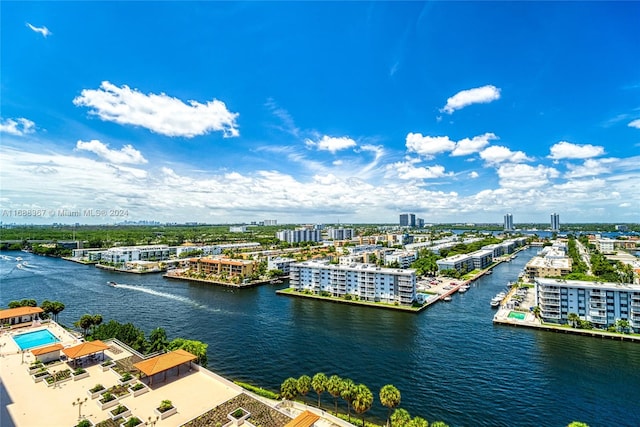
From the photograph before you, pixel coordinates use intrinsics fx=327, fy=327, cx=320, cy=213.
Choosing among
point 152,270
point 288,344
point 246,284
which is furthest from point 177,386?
point 152,270

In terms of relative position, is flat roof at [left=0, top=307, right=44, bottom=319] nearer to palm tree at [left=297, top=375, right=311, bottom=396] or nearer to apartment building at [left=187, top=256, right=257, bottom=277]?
palm tree at [left=297, top=375, right=311, bottom=396]

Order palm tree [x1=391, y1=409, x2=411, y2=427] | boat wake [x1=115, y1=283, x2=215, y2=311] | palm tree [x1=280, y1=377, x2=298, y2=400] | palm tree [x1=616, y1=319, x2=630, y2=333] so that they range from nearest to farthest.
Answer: palm tree [x1=391, y1=409, x2=411, y2=427] → palm tree [x1=280, y1=377, x2=298, y2=400] → palm tree [x1=616, y1=319, x2=630, y2=333] → boat wake [x1=115, y1=283, x2=215, y2=311]

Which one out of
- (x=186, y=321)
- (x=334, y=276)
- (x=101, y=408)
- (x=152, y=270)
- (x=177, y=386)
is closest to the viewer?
(x=101, y=408)

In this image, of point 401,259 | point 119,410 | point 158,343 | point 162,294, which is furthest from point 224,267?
point 119,410

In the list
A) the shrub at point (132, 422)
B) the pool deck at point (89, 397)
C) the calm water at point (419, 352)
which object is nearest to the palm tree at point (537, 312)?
the calm water at point (419, 352)

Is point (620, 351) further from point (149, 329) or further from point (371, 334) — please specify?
point (149, 329)

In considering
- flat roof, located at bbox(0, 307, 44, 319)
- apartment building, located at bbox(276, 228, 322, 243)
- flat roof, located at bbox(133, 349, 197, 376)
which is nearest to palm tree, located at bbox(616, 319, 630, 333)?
flat roof, located at bbox(133, 349, 197, 376)

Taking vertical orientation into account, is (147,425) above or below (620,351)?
above
